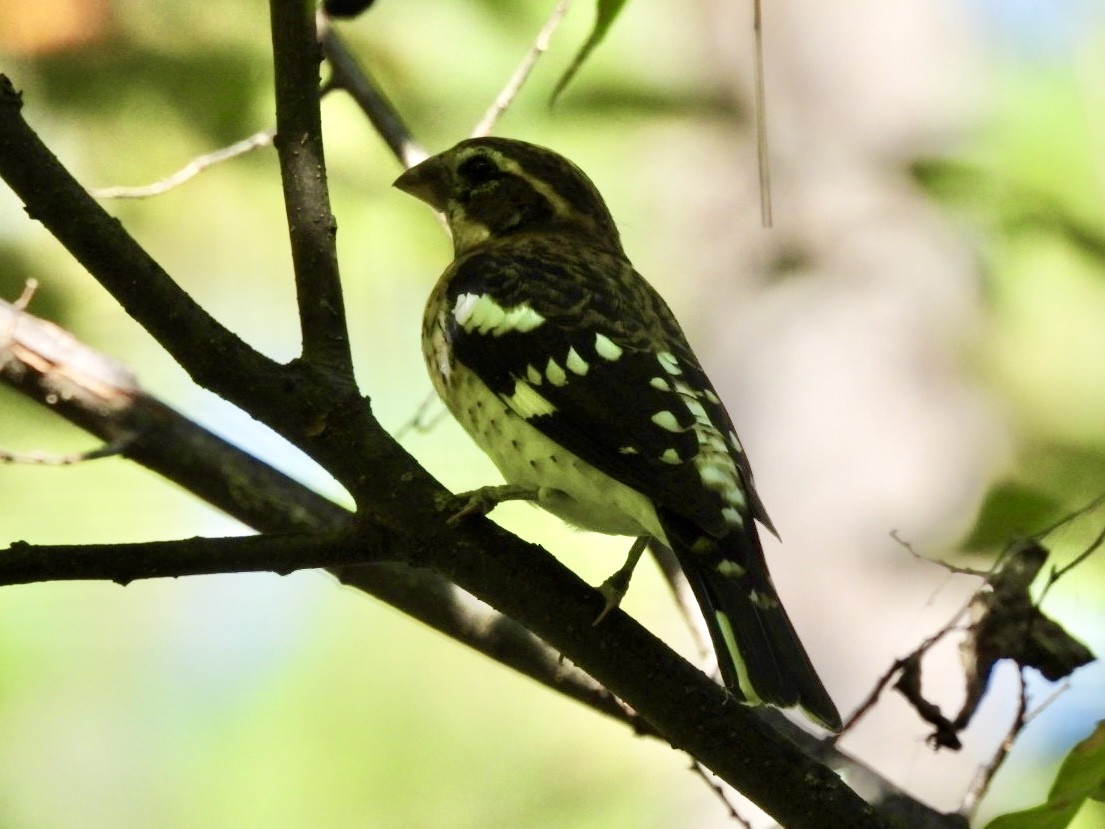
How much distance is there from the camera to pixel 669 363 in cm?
307

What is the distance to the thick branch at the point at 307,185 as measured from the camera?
8.14ft

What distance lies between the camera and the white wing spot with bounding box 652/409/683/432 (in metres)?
2.80

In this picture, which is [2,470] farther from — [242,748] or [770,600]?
[770,600]

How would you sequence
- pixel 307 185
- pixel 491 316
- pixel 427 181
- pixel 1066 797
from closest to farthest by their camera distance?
pixel 1066 797, pixel 307 185, pixel 491 316, pixel 427 181

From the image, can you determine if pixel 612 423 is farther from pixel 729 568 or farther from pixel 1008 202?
pixel 1008 202

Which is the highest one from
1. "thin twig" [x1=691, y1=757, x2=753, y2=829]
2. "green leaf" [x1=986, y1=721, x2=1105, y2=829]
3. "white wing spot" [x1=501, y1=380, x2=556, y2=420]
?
"white wing spot" [x1=501, y1=380, x2=556, y2=420]

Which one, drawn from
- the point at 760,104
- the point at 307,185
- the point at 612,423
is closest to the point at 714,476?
the point at 612,423

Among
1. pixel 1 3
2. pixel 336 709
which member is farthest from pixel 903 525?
pixel 1 3

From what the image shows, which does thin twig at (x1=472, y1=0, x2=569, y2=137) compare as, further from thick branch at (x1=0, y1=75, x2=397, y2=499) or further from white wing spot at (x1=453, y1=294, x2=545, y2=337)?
thick branch at (x1=0, y1=75, x2=397, y2=499)

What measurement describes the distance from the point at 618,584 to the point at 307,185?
965mm

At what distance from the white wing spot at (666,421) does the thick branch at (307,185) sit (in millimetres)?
675

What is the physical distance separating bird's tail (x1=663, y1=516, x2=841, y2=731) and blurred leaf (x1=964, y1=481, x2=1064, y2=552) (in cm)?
72

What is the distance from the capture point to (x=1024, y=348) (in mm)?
5676

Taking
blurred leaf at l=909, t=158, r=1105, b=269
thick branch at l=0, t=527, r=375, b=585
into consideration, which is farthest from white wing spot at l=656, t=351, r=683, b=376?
blurred leaf at l=909, t=158, r=1105, b=269
